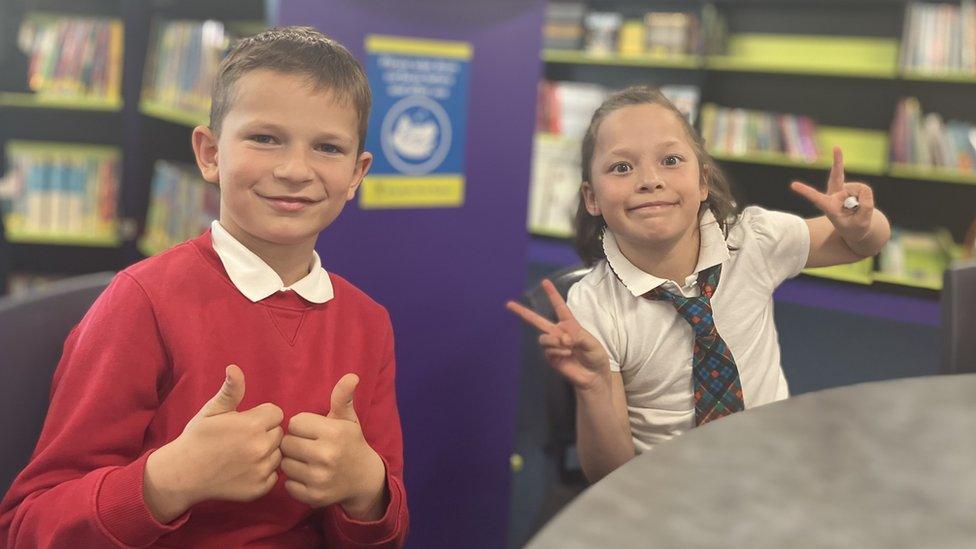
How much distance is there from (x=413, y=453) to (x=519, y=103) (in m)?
0.85

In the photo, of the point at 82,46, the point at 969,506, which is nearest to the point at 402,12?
the point at 969,506

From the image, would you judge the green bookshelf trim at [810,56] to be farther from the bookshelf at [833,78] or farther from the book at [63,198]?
the book at [63,198]

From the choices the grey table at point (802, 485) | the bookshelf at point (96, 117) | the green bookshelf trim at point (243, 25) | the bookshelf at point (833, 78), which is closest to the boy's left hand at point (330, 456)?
the grey table at point (802, 485)

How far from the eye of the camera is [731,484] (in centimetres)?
59

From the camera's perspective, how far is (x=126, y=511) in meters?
0.80

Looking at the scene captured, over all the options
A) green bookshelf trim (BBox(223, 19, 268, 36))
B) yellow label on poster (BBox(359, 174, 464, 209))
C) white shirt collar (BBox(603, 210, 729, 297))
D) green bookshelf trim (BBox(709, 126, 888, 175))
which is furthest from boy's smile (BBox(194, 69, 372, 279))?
green bookshelf trim (BBox(709, 126, 888, 175))

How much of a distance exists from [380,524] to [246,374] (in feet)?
0.75

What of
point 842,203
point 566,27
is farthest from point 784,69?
point 842,203

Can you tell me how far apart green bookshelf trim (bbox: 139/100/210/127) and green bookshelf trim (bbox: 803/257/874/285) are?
144 centimetres

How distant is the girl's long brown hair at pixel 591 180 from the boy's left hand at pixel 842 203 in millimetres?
109

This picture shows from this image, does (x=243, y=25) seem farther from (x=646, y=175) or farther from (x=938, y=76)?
(x=938, y=76)

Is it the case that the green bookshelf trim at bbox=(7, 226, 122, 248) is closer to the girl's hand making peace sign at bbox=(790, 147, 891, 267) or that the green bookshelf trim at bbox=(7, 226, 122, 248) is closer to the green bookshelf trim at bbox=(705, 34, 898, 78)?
the girl's hand making peace sign at bbox=(790, 147, 891, 267)

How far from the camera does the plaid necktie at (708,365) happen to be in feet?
3.74

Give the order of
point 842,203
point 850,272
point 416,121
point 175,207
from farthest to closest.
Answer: point 175,207
point 416,121
point 850,272
point 842,203
